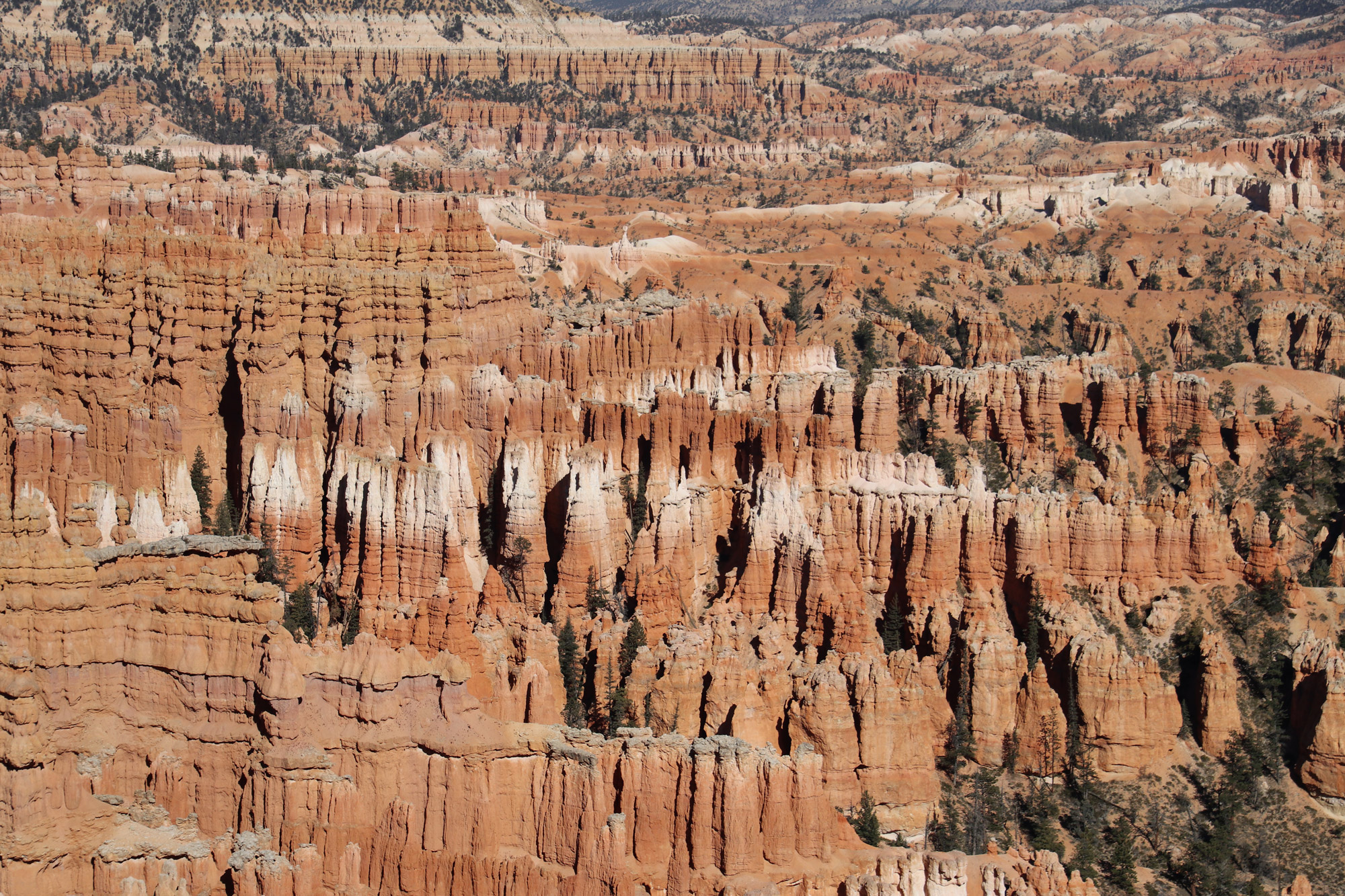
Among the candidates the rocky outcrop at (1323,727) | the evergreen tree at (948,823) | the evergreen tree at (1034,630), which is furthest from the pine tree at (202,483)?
the rocky outcrop at (1323,727)

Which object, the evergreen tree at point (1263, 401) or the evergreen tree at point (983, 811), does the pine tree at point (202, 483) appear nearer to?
the evergreen tree at point (983, 811)

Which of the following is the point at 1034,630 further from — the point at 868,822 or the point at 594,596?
the point at 594,596

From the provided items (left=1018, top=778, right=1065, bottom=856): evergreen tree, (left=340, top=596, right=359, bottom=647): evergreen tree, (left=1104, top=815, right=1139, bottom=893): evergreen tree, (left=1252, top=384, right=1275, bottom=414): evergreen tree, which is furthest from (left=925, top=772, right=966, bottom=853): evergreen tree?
(left=1252, top=384, right=1275, bottom=414): evergreen tree

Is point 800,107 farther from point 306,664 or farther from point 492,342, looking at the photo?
point 306,664

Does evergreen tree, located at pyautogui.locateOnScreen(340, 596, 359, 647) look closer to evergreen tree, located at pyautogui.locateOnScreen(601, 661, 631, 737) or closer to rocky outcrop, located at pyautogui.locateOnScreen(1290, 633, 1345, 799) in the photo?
evergreen tree, located at pyautogui.locateOnScreen(601, 661, 631, 737)

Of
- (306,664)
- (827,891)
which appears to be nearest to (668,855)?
(827,891)

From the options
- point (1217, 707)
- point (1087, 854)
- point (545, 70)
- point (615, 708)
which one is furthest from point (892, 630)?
point (545, 70)
